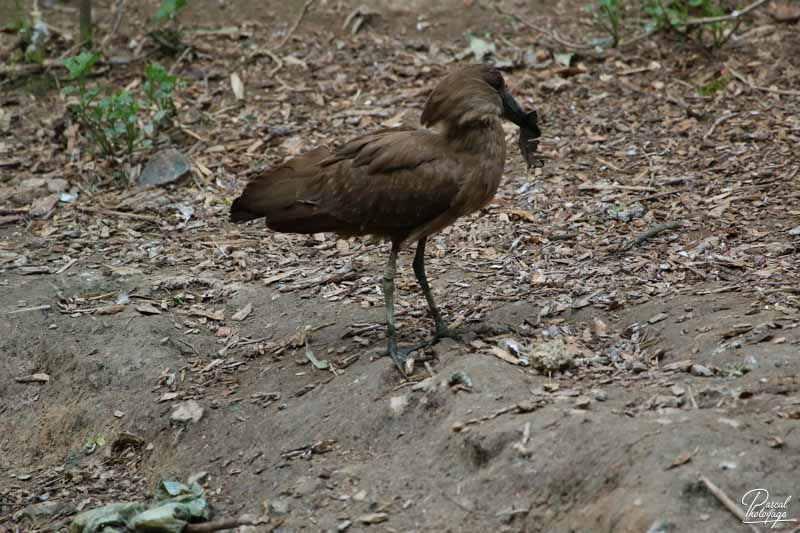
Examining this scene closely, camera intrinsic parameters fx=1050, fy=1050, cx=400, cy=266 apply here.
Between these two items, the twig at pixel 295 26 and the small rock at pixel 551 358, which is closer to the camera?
the small rock at pixel 551 358

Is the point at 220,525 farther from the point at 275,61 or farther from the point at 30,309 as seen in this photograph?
the point at 275,61

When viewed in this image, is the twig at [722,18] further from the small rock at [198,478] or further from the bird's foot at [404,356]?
the small rock at [198,478]

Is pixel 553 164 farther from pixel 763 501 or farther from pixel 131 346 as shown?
pixel 763 501

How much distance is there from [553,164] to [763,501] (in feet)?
15.6

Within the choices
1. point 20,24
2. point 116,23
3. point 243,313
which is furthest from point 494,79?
point 20,24

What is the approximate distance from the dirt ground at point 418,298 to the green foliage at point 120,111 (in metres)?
0.21

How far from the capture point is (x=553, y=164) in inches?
342

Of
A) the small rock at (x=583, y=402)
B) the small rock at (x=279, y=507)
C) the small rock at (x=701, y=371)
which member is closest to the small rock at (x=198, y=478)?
the small rock at (x=279, y=507)

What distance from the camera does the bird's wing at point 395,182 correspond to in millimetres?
5965

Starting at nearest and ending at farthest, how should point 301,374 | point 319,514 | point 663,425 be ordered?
point 663,425 → point 319,514 → point 301,374

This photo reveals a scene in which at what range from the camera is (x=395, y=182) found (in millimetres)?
6035

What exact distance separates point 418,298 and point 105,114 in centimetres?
372

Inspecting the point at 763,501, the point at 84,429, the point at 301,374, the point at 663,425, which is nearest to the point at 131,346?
the point at 84,429

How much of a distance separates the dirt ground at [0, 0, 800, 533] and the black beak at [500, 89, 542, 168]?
0.87 metres
